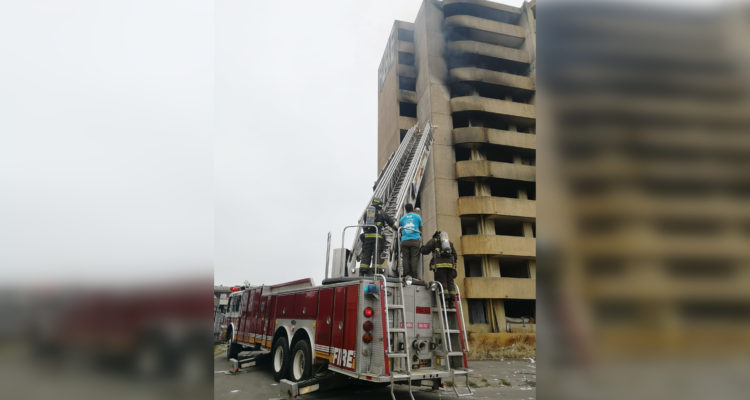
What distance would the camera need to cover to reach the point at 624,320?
81cm

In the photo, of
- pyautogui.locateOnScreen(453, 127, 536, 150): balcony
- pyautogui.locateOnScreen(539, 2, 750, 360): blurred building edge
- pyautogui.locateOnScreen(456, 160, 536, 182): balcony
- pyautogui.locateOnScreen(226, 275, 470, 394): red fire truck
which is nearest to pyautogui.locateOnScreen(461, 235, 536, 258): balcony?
pyautogui.locateOnScreen(456, 160, 536, 182): balcony

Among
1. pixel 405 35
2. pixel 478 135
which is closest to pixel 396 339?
pixel 478 135

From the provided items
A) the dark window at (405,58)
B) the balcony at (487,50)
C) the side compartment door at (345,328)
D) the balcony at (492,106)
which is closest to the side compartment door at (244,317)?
the side compartment door at (345,328)

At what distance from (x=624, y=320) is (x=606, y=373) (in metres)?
0.12

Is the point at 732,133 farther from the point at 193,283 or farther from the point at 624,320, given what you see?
the point at 193,283

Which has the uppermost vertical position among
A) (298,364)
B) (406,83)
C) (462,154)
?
(406,83)

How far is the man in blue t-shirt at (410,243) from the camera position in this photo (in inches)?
339

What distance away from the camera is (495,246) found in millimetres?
18922

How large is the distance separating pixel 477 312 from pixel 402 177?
7.12 metres

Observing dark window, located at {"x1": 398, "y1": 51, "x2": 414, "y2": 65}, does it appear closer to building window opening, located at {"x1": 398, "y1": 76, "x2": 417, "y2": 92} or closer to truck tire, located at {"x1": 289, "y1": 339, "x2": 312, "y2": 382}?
building window opening, located at {"x1": 398, "y1": 76, "x2": 417, "y2": 92}

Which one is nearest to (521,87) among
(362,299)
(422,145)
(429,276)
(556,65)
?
(422,145)

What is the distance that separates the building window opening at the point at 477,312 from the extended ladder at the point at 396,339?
12.6 meters

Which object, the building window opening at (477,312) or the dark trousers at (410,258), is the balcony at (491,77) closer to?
the building window opening at (477,312)

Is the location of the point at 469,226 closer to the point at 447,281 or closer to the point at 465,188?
the point at 465,188
